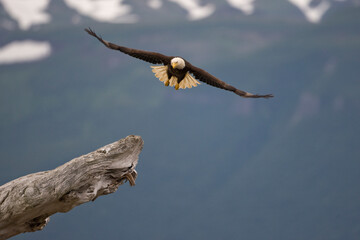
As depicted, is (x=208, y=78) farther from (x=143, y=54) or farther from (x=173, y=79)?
(x=143, y=54)

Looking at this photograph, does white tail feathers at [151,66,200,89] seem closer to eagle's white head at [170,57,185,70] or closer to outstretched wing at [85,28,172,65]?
outstretched wing at [85,28,172,65]

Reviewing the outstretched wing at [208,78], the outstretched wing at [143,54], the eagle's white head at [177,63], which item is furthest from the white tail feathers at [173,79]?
the eagle's white head at [177,63]

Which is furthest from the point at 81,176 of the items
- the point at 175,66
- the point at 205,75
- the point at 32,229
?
the point at 205,75

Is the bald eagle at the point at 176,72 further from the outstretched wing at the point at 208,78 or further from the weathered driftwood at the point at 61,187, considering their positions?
the weathered driftwood at the point at 61,187

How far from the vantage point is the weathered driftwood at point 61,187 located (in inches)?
202

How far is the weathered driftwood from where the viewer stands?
5.13 m

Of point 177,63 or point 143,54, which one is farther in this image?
point 143,54

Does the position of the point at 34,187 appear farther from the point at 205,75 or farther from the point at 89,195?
the point at 205,75

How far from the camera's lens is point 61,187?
5121mm

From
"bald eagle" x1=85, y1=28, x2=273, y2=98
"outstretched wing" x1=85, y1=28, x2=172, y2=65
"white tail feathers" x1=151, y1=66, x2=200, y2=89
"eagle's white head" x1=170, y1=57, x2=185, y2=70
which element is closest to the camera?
"eagle's white head" x1=170, y1=57, x2=185, y2=70

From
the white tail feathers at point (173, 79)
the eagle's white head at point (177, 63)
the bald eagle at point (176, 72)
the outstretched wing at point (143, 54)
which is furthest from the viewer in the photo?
the white tail feathers at point (173, 79)

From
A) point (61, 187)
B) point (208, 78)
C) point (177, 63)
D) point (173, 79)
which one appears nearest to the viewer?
point (61, 187)

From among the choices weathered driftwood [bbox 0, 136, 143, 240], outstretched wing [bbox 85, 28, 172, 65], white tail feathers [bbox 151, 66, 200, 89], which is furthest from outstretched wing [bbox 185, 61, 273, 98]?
weathered driftwood [bbox 0, 136, 143, 240]

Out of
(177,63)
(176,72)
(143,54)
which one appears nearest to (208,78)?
(176,72)
